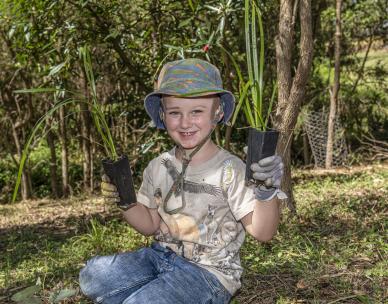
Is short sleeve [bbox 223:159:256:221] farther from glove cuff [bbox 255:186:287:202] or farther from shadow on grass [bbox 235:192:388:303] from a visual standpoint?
shadow on grass [bbox 235:192:388:303]

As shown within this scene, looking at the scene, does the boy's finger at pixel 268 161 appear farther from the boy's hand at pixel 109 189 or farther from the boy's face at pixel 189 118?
the boy's hand at pixel 109 189

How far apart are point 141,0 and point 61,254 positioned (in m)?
2.61

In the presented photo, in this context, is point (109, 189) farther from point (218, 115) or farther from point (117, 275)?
point (218, 115)

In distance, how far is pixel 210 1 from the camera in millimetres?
4414

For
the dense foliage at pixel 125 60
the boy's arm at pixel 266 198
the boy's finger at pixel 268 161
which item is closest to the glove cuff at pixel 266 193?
the boy's arm at pixel 266 198

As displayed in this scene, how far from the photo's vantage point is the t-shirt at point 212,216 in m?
2.09

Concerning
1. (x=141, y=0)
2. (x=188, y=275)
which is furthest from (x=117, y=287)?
(x=141, y=0)

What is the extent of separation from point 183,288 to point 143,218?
354 mm

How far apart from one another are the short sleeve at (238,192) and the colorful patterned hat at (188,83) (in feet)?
0.74

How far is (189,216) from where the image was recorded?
2129 millimetres

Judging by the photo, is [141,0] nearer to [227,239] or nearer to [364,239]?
[364,239]

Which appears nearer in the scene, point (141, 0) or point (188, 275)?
point (188, 275)

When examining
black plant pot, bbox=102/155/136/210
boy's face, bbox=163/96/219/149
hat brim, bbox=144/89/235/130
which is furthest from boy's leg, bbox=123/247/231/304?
hat brim, bbox=144/89/235/130

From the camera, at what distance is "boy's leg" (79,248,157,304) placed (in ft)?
7.08
